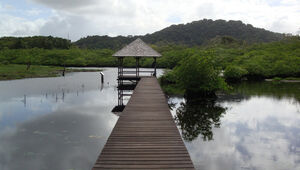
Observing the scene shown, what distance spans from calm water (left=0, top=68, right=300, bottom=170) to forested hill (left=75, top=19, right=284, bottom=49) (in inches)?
3391

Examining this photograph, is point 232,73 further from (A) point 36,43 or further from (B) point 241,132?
(A) point 36,43

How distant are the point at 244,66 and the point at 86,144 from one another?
3134 cm

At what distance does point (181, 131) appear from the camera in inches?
461

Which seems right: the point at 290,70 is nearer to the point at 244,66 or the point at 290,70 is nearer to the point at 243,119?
the point at 244,66

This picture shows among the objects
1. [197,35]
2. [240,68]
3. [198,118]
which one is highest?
[197,35]

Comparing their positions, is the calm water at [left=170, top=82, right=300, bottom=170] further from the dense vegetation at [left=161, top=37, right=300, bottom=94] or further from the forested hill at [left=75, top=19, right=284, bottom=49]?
the forested hill at [left=75, top=19, right=284, bottom=49]

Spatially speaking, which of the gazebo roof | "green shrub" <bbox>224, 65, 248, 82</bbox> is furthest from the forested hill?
the gazebo roof

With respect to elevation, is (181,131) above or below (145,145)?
below

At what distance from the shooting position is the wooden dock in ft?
16.4

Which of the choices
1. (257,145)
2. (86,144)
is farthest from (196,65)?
(86,144)

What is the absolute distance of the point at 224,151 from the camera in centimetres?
941

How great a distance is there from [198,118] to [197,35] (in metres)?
105

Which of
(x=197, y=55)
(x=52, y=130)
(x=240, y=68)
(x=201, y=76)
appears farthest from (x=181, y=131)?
(x=240, y=68)

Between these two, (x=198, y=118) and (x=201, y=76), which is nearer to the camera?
(x=198, y=118)
